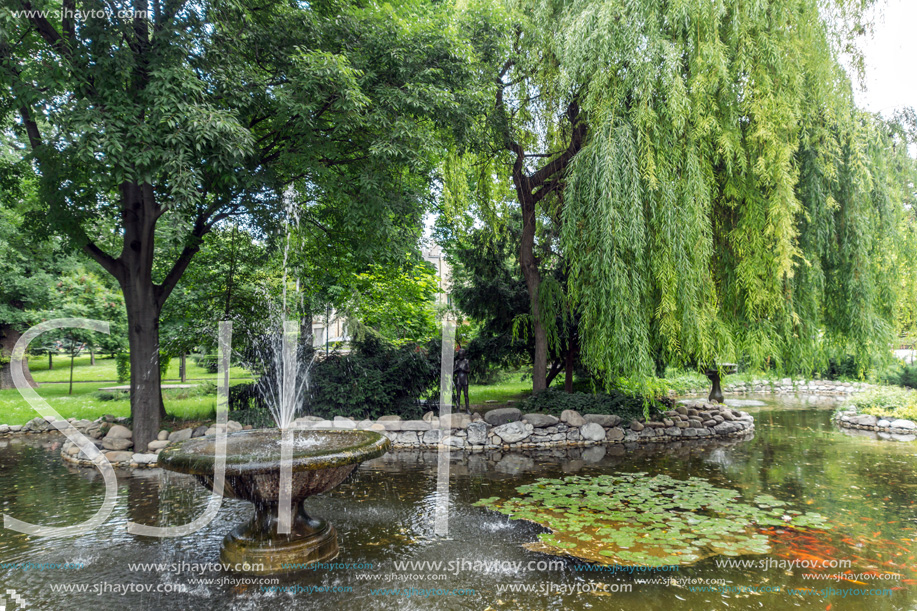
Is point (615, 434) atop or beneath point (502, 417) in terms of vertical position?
beneath

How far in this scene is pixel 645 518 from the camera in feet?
16.0

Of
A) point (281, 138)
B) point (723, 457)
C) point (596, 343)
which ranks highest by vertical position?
point (281, 138)

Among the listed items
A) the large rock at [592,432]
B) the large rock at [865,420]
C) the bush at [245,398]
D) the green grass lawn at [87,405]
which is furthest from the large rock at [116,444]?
the large rock at [865,420]

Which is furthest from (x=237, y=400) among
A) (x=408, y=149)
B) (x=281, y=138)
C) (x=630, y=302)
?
(x=630, y=302)

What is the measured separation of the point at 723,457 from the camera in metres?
7.86

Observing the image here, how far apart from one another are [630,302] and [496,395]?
799 cm

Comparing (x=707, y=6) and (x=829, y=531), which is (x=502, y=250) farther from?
(x=829, y=531)

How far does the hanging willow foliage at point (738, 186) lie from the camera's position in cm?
591

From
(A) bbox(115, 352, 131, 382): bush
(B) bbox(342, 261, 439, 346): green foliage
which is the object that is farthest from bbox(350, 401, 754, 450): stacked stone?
(A) bbox(115, 352, 131, 382): bush

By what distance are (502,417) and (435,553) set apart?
5493 mm

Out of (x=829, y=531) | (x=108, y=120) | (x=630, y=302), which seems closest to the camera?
(x=829, y=531)

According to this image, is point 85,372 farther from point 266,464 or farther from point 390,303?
point 266,464

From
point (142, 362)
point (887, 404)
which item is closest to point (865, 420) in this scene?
point (887, 404)

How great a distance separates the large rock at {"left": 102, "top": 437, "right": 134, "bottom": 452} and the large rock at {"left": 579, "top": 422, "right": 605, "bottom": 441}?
8407mm
